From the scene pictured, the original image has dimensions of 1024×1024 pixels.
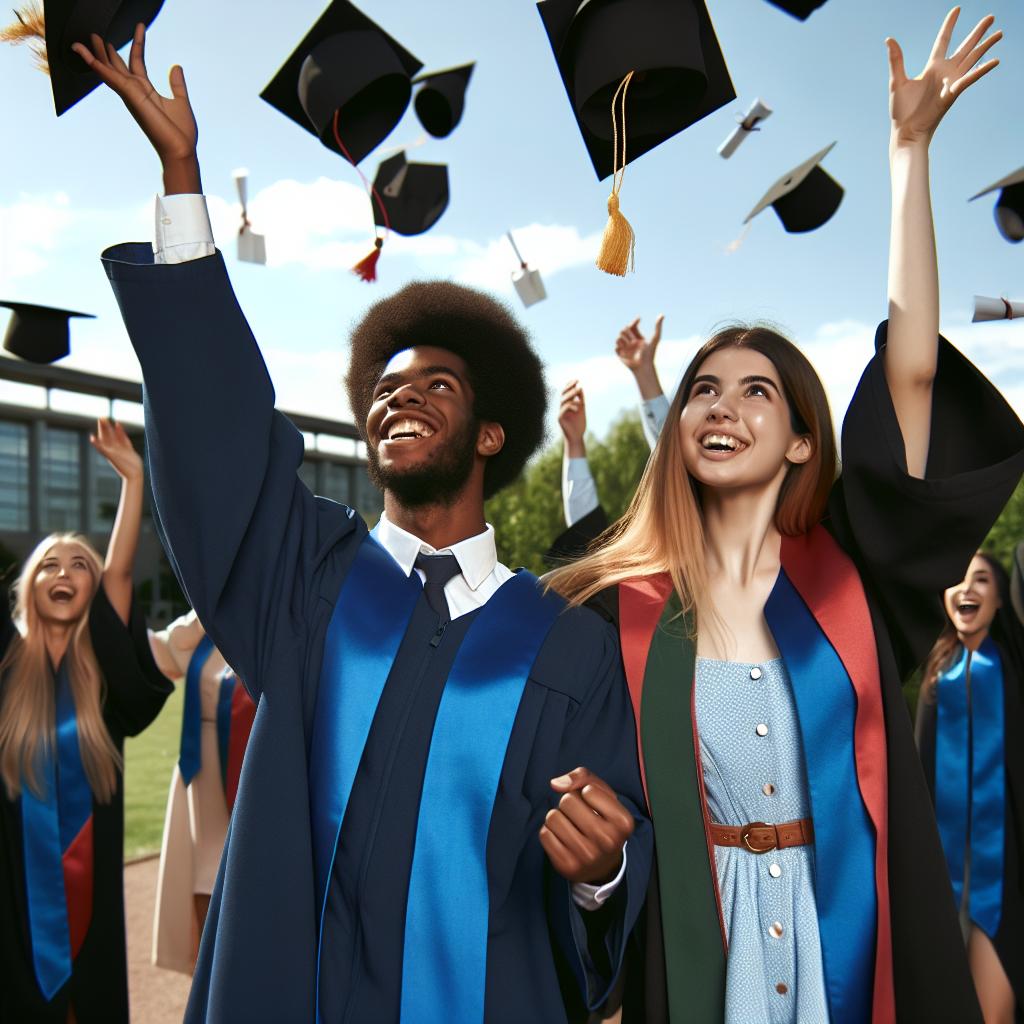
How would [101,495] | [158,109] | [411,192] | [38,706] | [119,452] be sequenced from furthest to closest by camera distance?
[101,495], [411,192], [38,706], [119,452], [158,109]

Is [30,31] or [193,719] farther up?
[30,31]

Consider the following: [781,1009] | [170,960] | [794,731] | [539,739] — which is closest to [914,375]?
[794,731]

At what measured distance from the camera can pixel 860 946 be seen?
2.00 m

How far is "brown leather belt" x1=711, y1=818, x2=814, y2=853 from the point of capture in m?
2.05

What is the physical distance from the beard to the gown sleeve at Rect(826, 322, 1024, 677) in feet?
2.69

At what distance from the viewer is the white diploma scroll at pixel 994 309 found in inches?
113

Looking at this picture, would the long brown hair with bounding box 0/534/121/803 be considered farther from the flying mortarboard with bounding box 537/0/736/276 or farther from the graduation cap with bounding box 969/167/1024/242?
the graduation cap with bounding box 969/167/1024/242

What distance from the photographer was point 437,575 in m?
2.10

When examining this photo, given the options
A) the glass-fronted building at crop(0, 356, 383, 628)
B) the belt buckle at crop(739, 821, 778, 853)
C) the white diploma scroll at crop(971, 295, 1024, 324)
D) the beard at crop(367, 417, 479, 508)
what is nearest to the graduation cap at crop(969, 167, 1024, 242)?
the white diploma scroll at crop(971, 295, 1024, 324)

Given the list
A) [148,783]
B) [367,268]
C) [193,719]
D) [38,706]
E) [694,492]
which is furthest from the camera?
[148,783]

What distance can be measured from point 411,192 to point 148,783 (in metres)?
10.2

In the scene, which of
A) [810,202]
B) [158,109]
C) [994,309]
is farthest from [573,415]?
[158,109]

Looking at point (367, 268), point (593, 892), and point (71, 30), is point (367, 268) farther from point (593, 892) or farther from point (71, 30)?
point (593, 892)

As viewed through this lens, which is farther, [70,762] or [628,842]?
[70,762]
